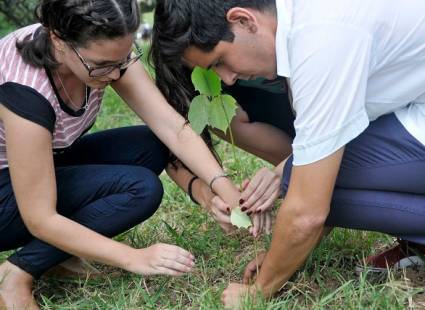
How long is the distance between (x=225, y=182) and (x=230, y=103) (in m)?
0.38

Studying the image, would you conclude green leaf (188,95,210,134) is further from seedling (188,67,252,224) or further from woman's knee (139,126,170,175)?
woman's knee (139,126,170,175)

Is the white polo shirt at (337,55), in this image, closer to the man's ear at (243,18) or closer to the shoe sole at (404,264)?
the man's ear at (243,18)

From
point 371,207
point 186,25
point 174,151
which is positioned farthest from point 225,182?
point 186,25

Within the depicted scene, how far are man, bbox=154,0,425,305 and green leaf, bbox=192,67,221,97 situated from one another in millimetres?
29

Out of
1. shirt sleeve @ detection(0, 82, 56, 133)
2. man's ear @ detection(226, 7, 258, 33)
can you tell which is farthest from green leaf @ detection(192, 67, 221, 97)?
shirt sleeve @ detection(0, 82, 56, 133)

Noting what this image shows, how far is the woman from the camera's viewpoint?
2191 mm

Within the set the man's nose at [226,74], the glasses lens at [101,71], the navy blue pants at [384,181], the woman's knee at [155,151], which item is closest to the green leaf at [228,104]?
the man's nose at [226,74]

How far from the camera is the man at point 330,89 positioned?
183 centimetres

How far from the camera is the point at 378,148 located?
2.19 metres

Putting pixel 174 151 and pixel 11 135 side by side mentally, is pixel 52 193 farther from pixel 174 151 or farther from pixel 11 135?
pixel 174 151

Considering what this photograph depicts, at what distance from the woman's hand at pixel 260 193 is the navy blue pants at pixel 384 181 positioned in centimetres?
19

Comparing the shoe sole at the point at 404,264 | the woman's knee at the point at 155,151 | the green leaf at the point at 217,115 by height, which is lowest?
the shoe sole at the point at 404,264

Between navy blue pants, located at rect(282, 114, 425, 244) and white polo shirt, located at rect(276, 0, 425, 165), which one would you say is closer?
white polo shirt, located at rect(276, 0, 425, 165)

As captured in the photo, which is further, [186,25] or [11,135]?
[11,135]
